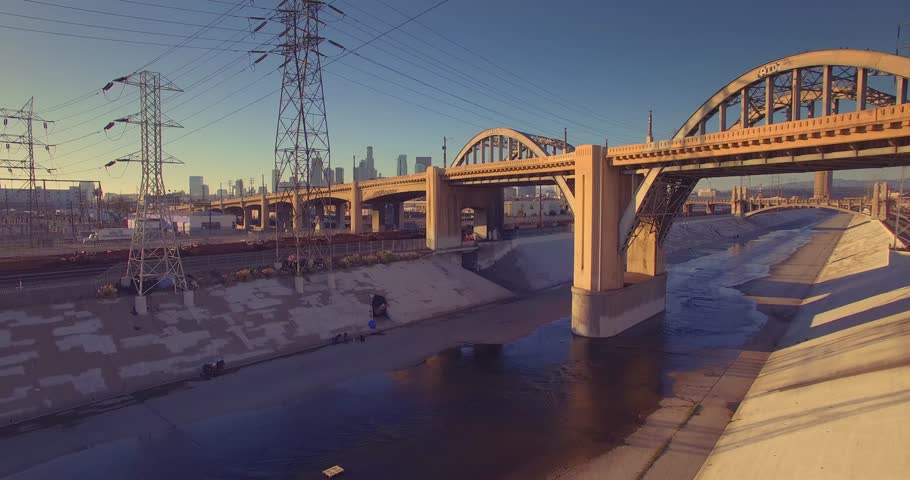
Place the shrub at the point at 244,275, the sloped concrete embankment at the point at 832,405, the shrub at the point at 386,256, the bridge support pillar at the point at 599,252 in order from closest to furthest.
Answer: the sloped concrete embankment at the point at 832,405 → the bridge support pillar at the point at 599,252 → the shrub at the point at 244,275 → the shrub at the point at 386,256

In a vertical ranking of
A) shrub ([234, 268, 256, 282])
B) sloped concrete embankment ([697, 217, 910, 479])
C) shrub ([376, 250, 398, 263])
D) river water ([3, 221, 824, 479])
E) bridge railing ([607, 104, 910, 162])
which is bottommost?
river water ([3, 221, 824, 479])

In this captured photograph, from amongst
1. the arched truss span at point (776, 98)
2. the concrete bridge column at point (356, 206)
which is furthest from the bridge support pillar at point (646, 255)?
the concrete bridge column at point (356, 206)

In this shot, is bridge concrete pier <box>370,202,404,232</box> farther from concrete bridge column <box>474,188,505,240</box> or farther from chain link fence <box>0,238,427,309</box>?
chain link fence <box>0,238,427,309</box>

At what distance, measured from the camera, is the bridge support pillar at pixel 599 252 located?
33.4 metres

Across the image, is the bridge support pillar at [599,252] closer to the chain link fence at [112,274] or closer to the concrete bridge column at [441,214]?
the concrete bridge column at [441,214]

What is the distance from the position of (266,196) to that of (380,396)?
89076mm

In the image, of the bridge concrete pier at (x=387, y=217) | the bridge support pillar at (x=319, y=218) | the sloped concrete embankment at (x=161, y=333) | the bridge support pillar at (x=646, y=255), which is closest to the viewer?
the sloped concrete embankment at (x=161, y=333)

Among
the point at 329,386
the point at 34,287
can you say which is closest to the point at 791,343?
the point at 329,386

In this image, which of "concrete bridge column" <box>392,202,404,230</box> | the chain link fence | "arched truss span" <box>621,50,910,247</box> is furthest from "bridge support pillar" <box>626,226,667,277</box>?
"concrete bridge column" <box>392,202,404,230</box>

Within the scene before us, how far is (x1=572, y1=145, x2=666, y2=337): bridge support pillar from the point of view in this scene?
3344 cm

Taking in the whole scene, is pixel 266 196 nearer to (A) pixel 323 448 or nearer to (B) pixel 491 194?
(B) pixel 491 194

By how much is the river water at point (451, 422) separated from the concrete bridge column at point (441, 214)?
72.1ft

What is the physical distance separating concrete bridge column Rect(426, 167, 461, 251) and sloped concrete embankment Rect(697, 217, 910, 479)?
31814 mm

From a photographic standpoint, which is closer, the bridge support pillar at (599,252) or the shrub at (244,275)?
the bridge support pillar at (599,252)
